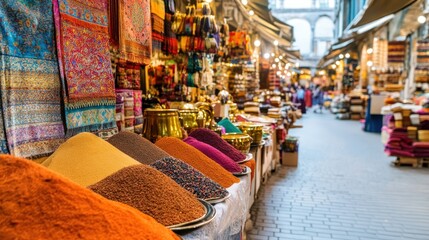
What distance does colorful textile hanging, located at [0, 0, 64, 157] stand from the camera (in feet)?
5.14

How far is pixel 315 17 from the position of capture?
91.7ft

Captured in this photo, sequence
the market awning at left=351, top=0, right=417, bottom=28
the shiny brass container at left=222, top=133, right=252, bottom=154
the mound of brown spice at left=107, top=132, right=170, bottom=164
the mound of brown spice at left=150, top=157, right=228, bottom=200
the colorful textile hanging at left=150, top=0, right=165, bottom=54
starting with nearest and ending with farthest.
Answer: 1. the mound of brown spice at left=150, top=157, right=228, bottom=200
2. the mound of brown spice at left=107, top=132, right=170, bottom=164
3. the shiny brass container at left=222, top=133, right=252, bottom=154
4. the colorful textile hanging at left=150, top=0, right=165, bottom=54
5. the market awning at left=351, top=0, right=417, bottom=28

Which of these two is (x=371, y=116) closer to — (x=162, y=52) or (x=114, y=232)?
(x=162, y=52)

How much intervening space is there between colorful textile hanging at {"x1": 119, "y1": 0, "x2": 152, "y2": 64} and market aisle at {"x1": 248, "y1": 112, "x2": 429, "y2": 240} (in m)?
1.57

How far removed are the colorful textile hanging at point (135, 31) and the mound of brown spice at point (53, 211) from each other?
1683 mm

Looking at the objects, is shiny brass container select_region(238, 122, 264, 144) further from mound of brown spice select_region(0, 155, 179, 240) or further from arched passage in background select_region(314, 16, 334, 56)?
arched passage in background select_region(314, 16, 334, 56)

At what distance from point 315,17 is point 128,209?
1156 inches

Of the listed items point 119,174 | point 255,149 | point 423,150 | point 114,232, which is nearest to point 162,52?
point 255,149

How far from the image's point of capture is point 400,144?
215 inches

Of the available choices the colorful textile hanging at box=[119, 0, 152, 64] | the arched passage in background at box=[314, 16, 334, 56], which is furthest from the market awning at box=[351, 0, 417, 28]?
the arched passage in background at box=[314, 16, 334, 56]

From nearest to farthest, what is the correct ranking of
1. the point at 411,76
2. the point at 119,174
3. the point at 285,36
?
the point at 119,174 → the point at 411,76 → the point at 285,36

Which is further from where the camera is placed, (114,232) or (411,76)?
(411,76)

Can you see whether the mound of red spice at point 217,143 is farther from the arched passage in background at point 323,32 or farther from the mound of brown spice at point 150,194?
the arched passage in background at point 323,32

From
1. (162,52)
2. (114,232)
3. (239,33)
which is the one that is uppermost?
(239,33)
